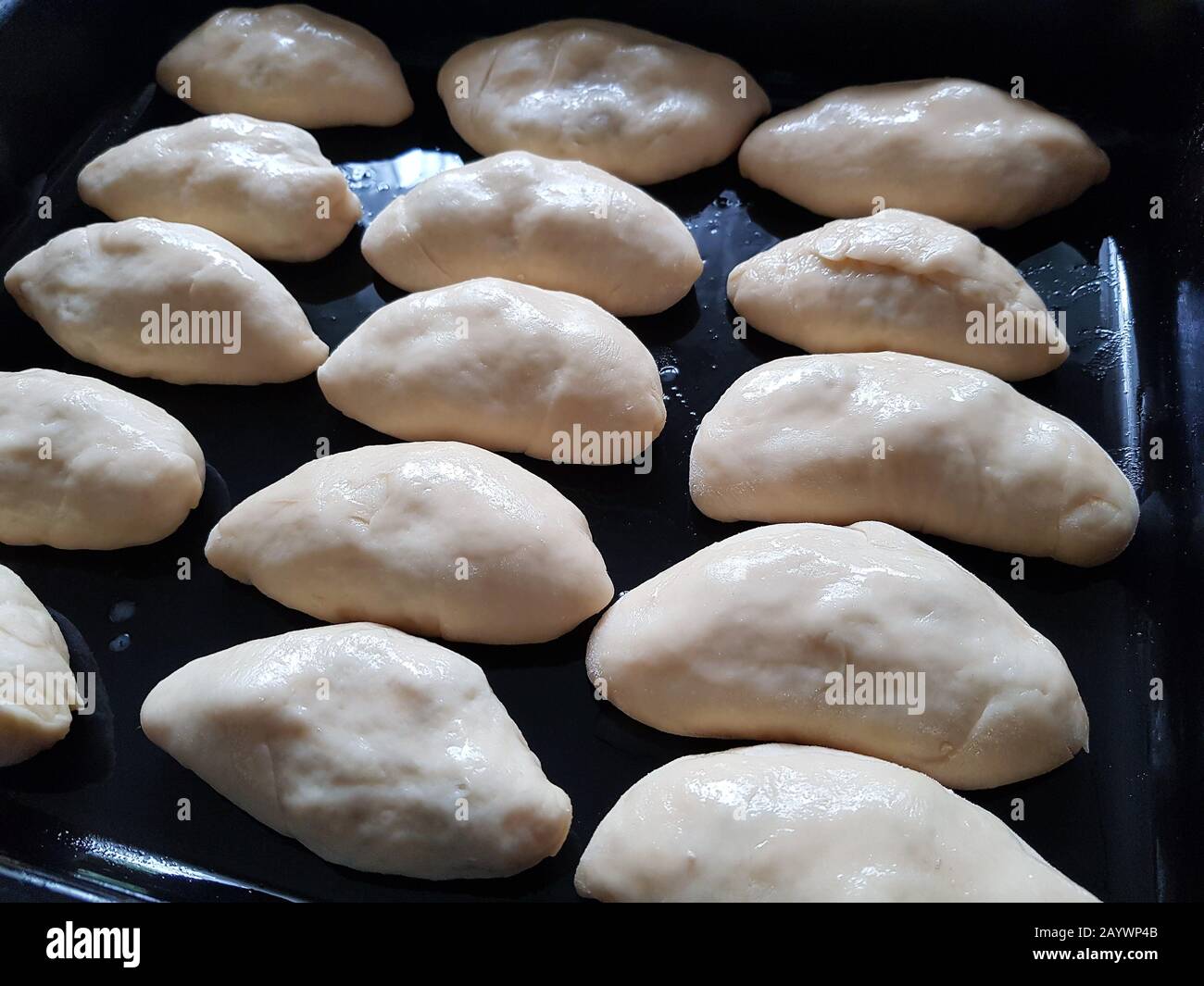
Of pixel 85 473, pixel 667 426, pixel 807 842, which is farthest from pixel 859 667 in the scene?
pixel 85 473

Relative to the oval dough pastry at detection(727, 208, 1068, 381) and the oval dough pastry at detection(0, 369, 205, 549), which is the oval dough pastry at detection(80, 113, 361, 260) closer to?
the oval dough pastry at detection(0, 369, 205, 549)

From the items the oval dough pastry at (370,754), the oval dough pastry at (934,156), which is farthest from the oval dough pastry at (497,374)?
the oval dough pastry at (934,156)

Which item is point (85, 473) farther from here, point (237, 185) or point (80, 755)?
point (237, 185)

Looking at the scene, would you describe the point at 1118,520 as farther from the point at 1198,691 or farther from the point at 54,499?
the point at 54,499

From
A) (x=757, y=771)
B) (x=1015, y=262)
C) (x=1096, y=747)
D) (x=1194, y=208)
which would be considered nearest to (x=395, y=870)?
(x=757, y=771)

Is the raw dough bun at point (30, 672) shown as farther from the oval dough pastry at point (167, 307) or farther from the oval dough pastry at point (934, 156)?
the oval dough pastry at point (934, 156)

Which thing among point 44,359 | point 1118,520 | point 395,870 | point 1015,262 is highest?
point 1015,262
